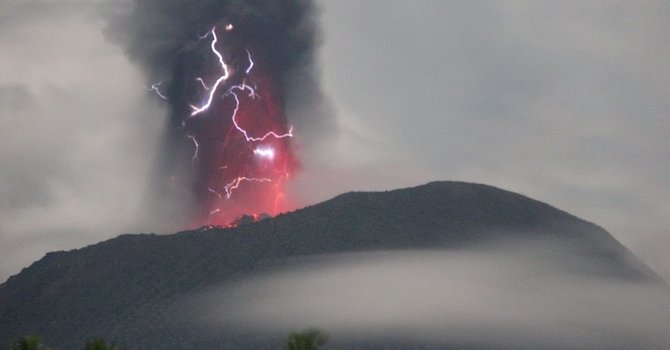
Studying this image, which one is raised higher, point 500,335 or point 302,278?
point 302,278

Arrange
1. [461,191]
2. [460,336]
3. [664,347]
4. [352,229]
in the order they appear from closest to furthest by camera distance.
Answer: [460,336] → [664,347] → [352,229] → [461,191]

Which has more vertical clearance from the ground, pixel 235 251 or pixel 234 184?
pixel 234 184

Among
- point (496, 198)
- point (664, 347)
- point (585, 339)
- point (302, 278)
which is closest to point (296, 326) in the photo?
point (302, 278)

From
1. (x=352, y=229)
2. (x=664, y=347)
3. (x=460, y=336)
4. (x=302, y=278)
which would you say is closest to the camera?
(x=460, y=336)

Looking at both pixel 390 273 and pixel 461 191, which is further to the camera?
pixel 461 191

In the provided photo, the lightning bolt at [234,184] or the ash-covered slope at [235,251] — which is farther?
the lightning bolt at [234,184]

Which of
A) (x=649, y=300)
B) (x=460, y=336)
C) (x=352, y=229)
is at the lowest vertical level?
(x=460, y=336)

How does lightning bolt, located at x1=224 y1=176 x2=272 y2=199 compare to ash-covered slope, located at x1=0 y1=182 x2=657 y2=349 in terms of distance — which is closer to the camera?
ash-covered slope, located at x1=0 y1=182 x2=657 y2=349

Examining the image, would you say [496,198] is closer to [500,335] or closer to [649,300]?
[649,300]
